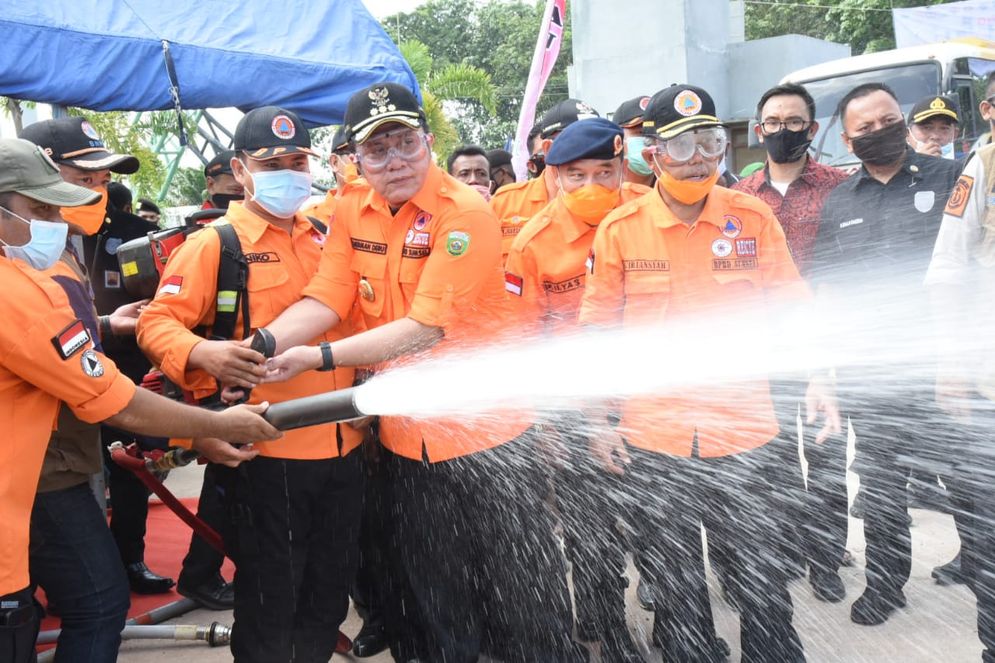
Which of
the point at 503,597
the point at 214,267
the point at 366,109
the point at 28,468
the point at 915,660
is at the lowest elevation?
the point at 915,660

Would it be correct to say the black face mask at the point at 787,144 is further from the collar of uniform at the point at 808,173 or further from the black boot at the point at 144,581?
the black boot at the point at 144,581

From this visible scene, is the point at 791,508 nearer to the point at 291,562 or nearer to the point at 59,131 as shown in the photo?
the point at 291,562

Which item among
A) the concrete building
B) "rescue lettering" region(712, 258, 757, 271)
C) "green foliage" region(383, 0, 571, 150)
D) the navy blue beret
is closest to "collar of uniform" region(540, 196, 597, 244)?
the navy blue beret

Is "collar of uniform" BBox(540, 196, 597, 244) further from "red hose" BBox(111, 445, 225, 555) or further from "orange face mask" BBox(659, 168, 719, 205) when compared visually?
"red hose" BBox(111, 445, 225, 555)

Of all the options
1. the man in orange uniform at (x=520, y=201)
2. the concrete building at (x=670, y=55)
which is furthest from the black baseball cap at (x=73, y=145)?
the concrete building at (x=670, y=55)

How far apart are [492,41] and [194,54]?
40.6 meters

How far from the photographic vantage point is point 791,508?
4.54m

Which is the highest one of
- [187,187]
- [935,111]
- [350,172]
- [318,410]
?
[187,187]

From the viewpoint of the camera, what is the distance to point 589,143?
398cm

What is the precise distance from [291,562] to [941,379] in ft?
8.79

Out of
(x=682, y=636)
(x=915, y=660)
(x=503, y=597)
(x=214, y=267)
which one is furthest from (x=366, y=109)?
(x=915, y=660)

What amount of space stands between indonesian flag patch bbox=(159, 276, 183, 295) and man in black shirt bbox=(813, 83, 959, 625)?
265 centimetres

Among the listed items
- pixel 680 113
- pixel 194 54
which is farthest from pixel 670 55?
pixel 680 113

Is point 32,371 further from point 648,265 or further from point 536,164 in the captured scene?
point 536,164
